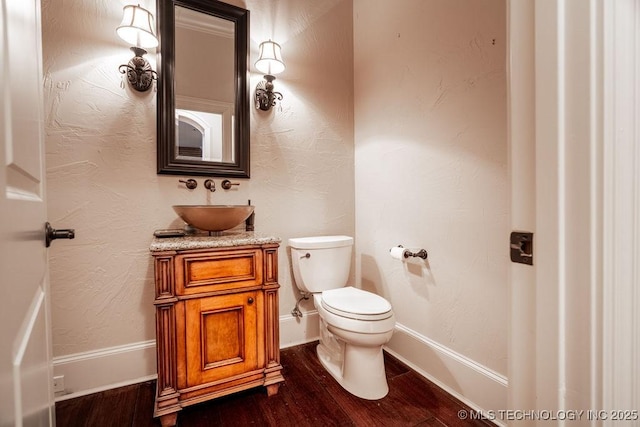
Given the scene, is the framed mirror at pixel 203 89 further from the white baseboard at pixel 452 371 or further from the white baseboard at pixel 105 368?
the white baseboard at pixel 452 371

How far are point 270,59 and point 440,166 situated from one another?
4.05 ft

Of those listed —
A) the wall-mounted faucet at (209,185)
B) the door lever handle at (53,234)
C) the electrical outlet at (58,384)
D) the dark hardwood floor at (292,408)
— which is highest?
the wall-mounted faucet at (209,185)

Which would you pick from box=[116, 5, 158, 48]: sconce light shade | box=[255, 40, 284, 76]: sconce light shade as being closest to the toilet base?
box=[255, 40, 284, 76]: sconce light shade

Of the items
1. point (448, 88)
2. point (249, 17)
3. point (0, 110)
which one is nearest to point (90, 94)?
point (249, 17)

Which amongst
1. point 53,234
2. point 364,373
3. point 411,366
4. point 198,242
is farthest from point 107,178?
point 411,366

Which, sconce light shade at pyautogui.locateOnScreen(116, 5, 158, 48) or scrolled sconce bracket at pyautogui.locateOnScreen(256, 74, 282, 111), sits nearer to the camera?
sconce light shade at pyautogui.locateOnScreen(116, 5, 158, 48)

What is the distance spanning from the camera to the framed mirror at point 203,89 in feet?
5.29

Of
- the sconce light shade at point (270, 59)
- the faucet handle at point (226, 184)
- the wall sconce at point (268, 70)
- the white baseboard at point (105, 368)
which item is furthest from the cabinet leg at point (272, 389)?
the sconce light shade at point (270, 59)

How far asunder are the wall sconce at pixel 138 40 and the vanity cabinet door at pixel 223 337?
4.07 feet

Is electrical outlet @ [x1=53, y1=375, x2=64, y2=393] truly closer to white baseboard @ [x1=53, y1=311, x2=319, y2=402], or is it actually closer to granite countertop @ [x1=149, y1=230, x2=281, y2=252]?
white baseboard @ [x1=53, y1=311, x2=319, y2=402]

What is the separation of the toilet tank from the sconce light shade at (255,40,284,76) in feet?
3.69

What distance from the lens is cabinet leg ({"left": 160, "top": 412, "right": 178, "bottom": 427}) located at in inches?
48.8

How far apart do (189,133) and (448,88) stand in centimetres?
150

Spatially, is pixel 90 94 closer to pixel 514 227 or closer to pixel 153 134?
pixel 153 134
